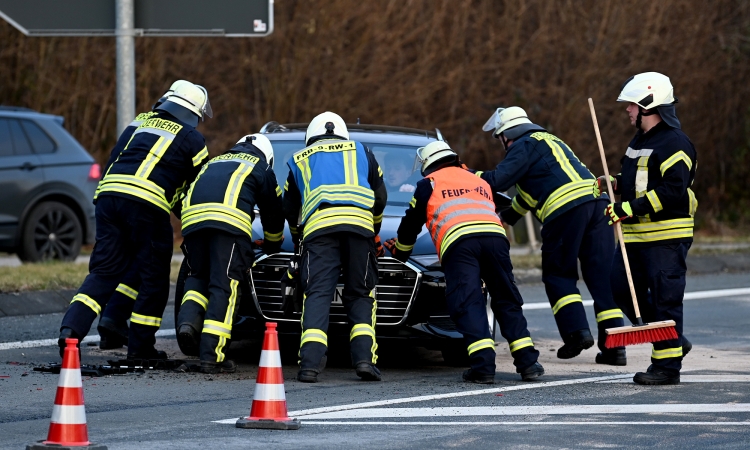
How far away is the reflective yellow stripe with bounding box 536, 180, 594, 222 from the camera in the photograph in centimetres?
862

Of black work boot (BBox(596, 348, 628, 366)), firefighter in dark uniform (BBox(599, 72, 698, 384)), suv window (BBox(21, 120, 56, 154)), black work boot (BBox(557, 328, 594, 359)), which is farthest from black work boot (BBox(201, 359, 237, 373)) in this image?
suv window (BBox(21, 120, 56, 154))

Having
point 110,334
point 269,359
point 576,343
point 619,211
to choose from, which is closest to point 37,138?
point 110,334

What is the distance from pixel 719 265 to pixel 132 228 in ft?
33.9

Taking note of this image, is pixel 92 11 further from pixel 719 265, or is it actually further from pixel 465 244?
pixel 719 265

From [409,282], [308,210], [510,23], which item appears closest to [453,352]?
[409,282]

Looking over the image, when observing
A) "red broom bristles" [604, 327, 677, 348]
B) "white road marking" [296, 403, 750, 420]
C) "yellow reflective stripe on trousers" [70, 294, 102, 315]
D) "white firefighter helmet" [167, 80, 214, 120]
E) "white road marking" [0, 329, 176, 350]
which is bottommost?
"white road marking" [296, 403, 750, 420]

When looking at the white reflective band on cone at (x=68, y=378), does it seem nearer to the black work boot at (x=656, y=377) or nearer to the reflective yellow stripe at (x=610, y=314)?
the black work boot at (x=656, y=377)

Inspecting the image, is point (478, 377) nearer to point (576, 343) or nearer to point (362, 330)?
point (362, 330)

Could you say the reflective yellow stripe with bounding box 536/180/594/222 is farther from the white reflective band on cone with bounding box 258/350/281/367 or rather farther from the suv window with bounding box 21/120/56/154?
the suv window with bounding box 21/120/56/154

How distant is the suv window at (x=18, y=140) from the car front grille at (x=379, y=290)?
6.40 m

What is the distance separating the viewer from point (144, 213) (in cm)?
817

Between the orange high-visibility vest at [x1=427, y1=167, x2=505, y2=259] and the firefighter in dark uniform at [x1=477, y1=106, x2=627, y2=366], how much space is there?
0.52m

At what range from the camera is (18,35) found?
17578mm

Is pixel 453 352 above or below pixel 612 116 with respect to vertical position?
below
